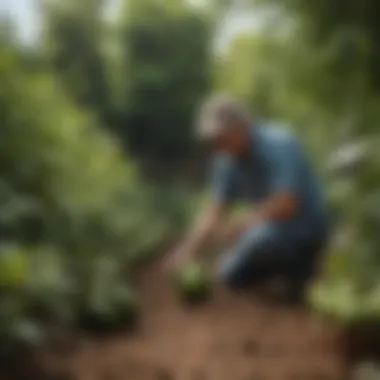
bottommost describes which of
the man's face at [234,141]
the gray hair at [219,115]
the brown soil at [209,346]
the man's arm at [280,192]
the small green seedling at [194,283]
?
the brown soil at [209,346]

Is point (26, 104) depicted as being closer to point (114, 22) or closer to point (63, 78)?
point (63, 78)

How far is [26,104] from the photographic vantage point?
148 centimetres

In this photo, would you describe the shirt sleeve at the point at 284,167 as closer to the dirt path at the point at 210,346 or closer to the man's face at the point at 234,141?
the man's face at the point at 234,141

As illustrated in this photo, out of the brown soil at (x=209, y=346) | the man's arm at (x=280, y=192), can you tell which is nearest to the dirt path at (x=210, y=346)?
the brown soil at (x=209, y=346)

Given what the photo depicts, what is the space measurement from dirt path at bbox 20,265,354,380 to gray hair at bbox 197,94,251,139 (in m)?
0.21

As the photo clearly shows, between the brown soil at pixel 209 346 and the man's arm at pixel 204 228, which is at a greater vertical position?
the man's arm at pixel 204 228

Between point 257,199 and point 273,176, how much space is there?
42mm

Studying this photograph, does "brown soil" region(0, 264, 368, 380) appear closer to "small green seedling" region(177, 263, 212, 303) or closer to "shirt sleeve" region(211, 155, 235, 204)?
"small green seedling" region(177, 263, 212, 303)

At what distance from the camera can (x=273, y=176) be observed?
4.96ft

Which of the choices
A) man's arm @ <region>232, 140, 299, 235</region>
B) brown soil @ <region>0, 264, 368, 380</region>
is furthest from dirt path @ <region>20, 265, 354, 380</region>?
man's arm @ <region>232, 140, 299, 235</region>

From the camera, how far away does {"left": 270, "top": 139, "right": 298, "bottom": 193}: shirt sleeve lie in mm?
1505

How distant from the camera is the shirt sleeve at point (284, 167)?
1505 mm

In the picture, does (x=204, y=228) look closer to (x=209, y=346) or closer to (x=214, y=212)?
(x=214, y=212)

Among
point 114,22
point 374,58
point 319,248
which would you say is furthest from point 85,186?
point 374,58
